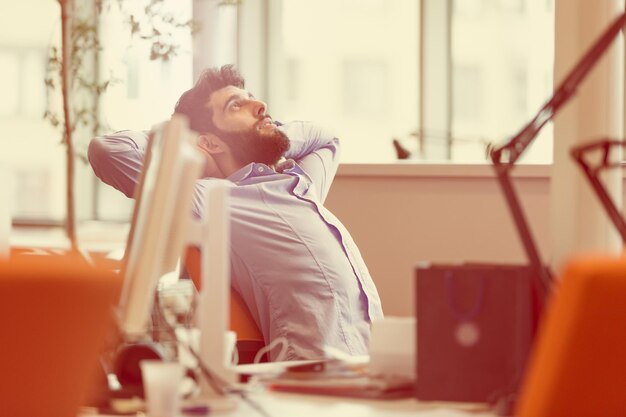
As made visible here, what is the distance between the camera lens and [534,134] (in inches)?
59.4

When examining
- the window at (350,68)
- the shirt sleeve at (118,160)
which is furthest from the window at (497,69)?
the shirt sleeve at (118,160)

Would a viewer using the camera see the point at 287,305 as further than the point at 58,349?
Yes

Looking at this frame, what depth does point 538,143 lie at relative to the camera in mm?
4285

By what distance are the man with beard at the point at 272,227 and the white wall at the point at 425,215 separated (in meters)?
0.63

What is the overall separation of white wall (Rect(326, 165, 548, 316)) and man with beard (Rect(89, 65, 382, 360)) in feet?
2.07

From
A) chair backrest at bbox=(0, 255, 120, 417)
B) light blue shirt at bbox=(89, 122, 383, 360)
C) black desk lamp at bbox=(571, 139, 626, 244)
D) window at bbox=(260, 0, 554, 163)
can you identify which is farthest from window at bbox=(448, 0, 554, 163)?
chair backrest at bbox=(0, 255, 120, 417)

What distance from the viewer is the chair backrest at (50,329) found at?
1.10 m

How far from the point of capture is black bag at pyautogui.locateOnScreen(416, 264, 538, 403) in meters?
1.46

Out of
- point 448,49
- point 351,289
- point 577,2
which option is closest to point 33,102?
point 448,49

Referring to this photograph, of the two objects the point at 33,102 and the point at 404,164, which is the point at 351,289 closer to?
the point at 404,164

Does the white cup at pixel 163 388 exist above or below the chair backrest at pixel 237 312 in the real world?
above

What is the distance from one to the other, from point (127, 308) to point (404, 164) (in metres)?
2.68

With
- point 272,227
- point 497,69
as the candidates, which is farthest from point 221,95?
point 497,69

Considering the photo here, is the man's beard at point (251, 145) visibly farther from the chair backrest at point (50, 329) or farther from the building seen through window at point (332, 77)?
the chair backrest at point (50, 329)
